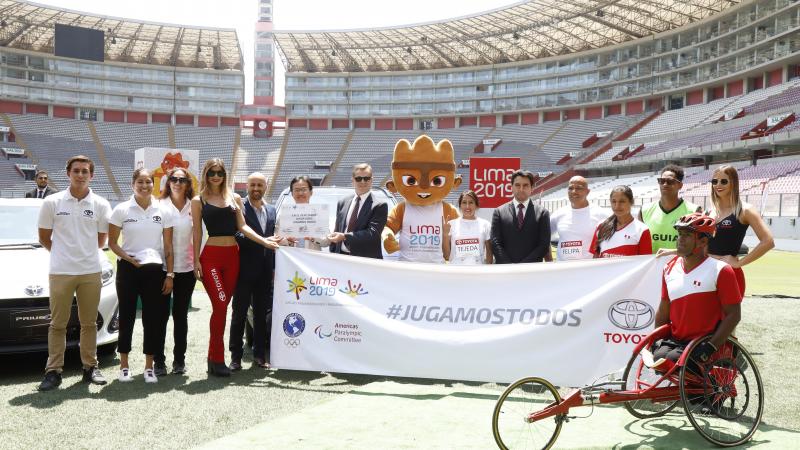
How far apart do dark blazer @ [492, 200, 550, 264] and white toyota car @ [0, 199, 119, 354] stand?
360cm

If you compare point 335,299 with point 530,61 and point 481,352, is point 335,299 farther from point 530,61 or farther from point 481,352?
point 530,61

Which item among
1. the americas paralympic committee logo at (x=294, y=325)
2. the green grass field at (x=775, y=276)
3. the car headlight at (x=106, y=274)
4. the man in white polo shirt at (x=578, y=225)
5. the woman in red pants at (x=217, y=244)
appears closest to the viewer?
the woman in red pants at (x=217, y=244)

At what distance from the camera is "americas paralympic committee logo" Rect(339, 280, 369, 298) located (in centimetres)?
565

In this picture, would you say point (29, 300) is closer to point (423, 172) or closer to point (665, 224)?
point (423, 172)

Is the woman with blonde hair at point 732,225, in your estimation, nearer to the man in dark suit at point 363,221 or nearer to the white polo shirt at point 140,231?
the man in dark suit at point 363,221

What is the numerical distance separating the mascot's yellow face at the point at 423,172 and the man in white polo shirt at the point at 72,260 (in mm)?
2737

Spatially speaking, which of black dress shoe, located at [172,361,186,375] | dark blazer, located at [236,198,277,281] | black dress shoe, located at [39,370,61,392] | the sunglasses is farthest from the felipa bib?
black dress shoe, located at [39,370,61,392]

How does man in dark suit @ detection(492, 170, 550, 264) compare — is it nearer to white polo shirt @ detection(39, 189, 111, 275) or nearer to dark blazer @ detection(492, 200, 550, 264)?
dark blazer @ detection(492, 200, 550, 264)

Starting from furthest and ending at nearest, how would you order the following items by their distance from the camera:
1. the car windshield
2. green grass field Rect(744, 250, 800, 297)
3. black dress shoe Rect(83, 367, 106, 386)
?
green grass field Rect(744, 250, 800, 297), the car windshield, black dress shoe Rect(83, 367, 106, 386)

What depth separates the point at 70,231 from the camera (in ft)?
16.8

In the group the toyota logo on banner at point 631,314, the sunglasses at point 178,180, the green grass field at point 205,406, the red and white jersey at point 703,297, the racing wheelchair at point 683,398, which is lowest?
the green grass field at point 205,406

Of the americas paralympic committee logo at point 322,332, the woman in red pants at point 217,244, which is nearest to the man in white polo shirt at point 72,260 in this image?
A: the woman in red pants at point 217,244

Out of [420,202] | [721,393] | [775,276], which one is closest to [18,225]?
[420,202]

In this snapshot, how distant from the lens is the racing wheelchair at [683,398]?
12.2 feet
